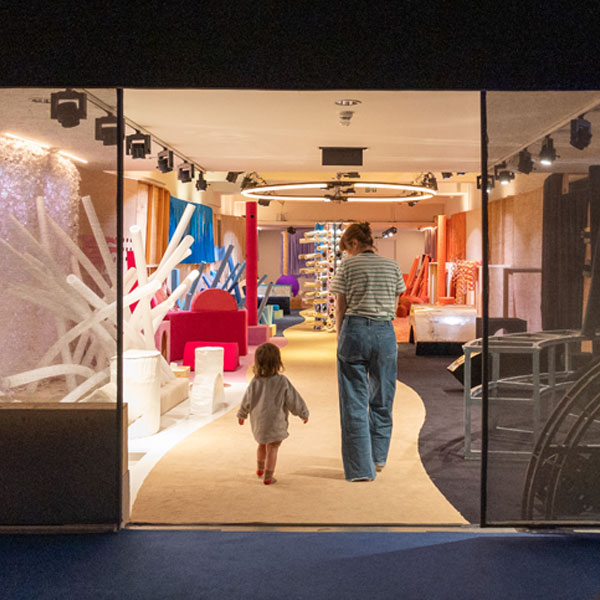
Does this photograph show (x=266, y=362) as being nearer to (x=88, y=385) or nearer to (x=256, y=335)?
(x=88, y=385)

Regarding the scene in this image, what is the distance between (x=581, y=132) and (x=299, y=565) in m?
2.53

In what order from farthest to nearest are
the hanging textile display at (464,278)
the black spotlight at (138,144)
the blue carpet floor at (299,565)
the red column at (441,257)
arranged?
1. the red column at (441,257)
2. the hanging textile display at (464,278)
3. the black spotlight at (138,144)
4. the blue carpet floor at (299,565)

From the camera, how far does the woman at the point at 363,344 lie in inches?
175

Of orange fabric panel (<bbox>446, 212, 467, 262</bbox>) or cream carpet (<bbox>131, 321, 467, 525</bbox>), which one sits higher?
orange fabric panel (<bbox>446, 212, 467, 262</bbox>)

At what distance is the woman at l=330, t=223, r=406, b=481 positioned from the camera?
4.44m

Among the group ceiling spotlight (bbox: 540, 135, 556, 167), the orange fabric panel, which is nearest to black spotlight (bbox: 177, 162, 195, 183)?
ceiling spotlight (bbox: 540, 135, 556, 167)

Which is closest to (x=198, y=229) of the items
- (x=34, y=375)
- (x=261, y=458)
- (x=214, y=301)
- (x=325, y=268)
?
(x=325, y=268)

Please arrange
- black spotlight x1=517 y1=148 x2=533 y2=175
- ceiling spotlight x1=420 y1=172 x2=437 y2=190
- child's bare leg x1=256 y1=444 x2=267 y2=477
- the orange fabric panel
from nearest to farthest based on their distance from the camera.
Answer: black spotlight x1=517 y1=148 x2=533 y2=175
child's bare leg x1=256 y1=444 x2=267 y2=477
ceiling spotlight x1=420 y1=172 x2=437 y2=190
the orange fabric panel

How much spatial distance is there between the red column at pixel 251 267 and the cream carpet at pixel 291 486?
6.00m

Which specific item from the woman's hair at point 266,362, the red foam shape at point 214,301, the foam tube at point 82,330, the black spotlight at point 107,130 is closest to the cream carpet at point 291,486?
the woman's hair at point 266,362

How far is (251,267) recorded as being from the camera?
12.6m

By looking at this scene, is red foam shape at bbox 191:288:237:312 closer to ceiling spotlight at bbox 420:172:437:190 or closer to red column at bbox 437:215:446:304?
ceiling spotlight at bbox 420:172:437:190

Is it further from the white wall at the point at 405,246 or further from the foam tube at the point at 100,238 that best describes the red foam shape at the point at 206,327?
the white wall at the point at 405,246

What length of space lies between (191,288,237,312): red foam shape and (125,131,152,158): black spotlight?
14.8 ft
